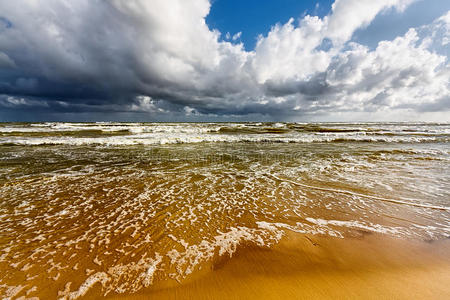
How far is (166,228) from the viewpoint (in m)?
4.30

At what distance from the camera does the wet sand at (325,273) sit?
2.70 meters

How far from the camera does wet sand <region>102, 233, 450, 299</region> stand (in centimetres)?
270

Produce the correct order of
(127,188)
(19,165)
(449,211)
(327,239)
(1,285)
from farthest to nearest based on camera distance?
1. (19,165)
2. (127,188)
3. (449,211)
4. (327,239)
5. (1,285)

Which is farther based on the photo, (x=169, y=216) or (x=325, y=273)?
(x=169, y=216)

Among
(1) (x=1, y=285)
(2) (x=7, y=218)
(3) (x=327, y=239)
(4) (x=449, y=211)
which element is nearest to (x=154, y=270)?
(1) (x=1, y=285)

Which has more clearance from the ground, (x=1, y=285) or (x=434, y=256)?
(x=1, y=285)

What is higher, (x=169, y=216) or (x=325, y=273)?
(x=169, y=216)

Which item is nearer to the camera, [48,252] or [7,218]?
[48,252]

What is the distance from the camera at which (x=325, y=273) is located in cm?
309

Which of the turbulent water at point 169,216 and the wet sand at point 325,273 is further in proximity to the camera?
the turbulent water at point 169,216

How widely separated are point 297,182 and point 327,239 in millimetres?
3711

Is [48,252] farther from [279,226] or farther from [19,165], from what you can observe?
[19,165]

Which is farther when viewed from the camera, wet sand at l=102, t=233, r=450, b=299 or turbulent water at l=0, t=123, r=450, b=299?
turbulent water at l=0, t=123, r=450, b=299

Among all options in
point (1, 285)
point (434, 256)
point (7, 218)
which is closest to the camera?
point (1, 285)
